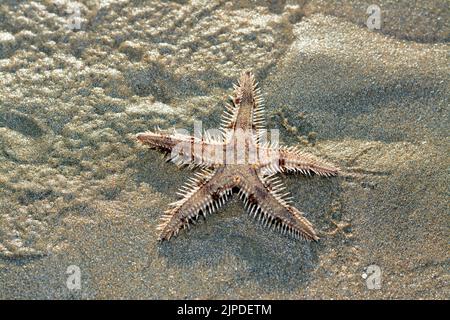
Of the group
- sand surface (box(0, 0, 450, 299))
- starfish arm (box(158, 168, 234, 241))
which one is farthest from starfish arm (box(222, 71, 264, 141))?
starfish arm (box(158, 168, 234, 241))

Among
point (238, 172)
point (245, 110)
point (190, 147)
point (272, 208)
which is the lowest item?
point (272, 208)

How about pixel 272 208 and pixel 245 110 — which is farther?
pixel 245 110

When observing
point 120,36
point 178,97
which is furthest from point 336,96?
point 120,36

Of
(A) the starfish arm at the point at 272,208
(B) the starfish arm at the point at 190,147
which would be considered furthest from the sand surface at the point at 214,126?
(B) the starfish arm at the point at 190,147

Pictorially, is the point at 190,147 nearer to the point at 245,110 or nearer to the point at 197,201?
the point at 197,201

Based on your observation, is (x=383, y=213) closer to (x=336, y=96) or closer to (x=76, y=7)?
(x=336, y=96)

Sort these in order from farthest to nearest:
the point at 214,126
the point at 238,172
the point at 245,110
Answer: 1. the point at 214,126
2. the point at 245,110
3. the point at 238,172

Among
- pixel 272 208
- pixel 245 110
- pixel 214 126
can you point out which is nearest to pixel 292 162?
pixel 272 208
